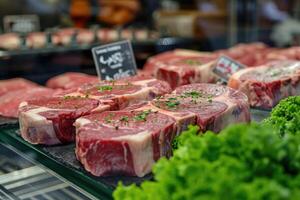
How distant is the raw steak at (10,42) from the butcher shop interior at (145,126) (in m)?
0.01

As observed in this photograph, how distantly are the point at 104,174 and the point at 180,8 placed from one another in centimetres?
506

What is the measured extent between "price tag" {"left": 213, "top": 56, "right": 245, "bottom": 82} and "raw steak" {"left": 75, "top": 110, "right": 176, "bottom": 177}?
117 cm

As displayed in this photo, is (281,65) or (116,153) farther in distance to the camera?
(281,65)

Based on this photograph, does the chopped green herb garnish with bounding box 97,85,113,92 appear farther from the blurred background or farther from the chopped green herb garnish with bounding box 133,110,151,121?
the blurred background

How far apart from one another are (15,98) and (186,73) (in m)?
1.03

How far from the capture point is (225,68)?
298cm

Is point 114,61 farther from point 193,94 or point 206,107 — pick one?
point 206,107

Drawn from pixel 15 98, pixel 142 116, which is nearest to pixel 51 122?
pixel 142 116

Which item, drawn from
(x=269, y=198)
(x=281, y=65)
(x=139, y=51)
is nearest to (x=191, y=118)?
(x=269, y=198)

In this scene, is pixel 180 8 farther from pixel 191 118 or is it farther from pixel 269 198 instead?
pixel 269 198

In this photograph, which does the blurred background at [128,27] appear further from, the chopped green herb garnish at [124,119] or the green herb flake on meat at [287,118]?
the green herb flake on meat at [287,118]

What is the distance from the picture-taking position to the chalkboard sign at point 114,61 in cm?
280

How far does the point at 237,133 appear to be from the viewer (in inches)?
51.3

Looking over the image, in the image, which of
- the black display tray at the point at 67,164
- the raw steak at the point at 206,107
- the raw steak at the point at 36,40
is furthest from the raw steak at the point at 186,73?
the raw steak at the point at 36,40
